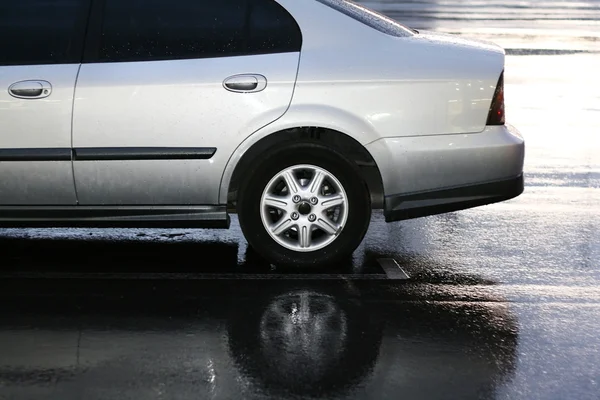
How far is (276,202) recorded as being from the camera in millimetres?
6434

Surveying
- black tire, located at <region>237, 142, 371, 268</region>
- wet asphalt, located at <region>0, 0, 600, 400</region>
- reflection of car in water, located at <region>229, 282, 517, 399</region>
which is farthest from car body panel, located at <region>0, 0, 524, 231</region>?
reflection of car in water, located at <region>229, 282, 517, 399</region>

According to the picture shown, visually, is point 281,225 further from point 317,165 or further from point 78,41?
point 78,41

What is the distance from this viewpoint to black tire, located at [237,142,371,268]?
6.39 meters

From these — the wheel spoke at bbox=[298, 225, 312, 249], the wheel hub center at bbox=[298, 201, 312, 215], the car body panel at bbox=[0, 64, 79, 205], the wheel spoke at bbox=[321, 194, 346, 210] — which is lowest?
the wheel spoke at bbox=[298, 225, 312, 249]

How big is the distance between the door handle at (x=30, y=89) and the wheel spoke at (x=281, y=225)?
4.79 feet

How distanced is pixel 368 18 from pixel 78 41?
1.68 meters

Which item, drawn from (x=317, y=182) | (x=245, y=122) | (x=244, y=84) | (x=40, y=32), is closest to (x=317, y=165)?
(x=317, y=182)

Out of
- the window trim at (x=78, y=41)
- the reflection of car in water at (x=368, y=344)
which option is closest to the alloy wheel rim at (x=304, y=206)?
the reflection of car in water at (x=368, y=344)

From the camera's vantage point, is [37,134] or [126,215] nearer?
[37,134]

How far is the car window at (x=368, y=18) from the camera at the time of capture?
21.5ft

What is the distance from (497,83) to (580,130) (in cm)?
591

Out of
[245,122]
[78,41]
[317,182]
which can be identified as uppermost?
[78,41]

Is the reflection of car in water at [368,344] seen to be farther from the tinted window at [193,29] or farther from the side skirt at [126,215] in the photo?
the tinted window at [193,29]

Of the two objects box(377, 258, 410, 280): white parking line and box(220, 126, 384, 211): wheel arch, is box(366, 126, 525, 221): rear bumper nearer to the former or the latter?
box(220, 126, 384, 211): wheel arch
